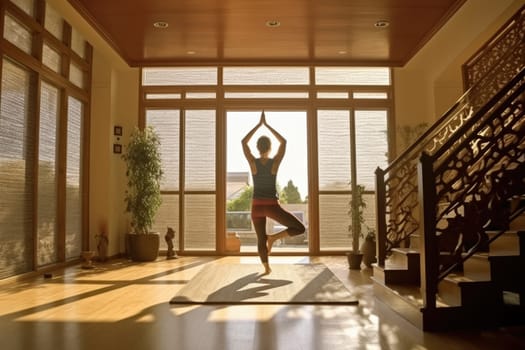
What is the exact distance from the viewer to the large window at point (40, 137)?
5215 mm

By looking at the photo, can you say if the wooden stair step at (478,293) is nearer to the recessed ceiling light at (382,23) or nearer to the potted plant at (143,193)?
the recessed ceiling light at (382,23)

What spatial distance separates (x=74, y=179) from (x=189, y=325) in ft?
15.2

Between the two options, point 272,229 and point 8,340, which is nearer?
point 8,340

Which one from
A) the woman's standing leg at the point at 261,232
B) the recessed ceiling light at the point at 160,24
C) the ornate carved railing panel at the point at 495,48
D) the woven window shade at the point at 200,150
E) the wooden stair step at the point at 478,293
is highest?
the recessed ceiling light at the point at 160,24

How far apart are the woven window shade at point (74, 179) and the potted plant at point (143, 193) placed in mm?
724

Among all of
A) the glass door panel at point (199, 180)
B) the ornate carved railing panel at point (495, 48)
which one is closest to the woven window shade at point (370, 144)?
the ornate carved railing panel at point (495, 48)

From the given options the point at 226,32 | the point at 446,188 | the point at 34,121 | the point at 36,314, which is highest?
the point at 226,32

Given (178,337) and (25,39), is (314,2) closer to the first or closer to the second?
(25,39)

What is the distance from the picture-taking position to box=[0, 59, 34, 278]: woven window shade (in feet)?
16.8

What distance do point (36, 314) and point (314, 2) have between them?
447 cm

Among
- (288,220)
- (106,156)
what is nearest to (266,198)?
(288,220)

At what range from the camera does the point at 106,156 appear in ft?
24.8

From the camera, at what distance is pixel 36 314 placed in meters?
3.55

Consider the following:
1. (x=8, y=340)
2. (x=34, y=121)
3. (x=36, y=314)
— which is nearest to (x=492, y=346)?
(x=8, y=340)
